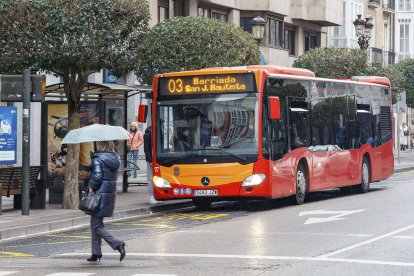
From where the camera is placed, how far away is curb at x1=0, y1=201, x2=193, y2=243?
1761 cm

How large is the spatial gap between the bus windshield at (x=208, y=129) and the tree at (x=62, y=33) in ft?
5.64

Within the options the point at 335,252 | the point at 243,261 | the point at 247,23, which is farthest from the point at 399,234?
the point at 247,23

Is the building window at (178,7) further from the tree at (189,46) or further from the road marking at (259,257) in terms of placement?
the road marking at (259,257)

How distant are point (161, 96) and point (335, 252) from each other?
885 cm

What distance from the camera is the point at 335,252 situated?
14.1 metres

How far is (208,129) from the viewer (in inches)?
857

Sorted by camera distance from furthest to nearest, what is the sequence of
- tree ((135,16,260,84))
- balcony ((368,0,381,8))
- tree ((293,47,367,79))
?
1. balcony ((368,0,381,8))
2. tree ((293,47,367,79))
3. tree ((135,16,260,84))

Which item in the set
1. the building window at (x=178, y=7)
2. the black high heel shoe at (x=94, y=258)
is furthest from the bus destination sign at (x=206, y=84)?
the building window at (x=178, y=7)

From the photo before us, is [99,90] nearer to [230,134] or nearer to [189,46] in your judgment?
[189,46]

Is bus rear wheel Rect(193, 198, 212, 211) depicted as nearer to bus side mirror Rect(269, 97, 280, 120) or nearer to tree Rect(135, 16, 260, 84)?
bus side mirror Rect(269, 97, 280, 120)

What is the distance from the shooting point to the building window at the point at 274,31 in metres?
51.7

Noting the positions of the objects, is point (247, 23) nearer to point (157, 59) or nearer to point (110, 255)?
point (157, 59)

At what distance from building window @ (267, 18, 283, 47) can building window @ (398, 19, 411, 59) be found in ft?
101

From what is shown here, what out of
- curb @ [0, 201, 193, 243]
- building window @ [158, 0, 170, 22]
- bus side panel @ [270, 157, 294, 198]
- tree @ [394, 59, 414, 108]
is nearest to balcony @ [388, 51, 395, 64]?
tree @ [394, 59, 414, 108]
